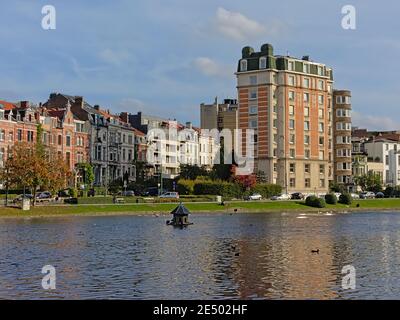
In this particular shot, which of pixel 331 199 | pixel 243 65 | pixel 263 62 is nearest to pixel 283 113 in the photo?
pixel 263 62

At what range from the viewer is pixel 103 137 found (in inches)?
6088

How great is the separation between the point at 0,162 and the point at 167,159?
223 ft

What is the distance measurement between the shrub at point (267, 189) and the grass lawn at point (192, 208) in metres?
17.2

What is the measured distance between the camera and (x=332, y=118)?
173 meters

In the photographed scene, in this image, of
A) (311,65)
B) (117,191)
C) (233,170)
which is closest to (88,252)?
(117,191)

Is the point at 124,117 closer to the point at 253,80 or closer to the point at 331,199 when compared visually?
the point at 253,80

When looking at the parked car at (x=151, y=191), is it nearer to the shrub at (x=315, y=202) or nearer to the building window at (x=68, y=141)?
the building window at (x=68, y=141)

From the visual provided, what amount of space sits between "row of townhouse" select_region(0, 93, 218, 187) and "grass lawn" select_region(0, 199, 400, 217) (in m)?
21.6

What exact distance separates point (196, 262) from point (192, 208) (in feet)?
210

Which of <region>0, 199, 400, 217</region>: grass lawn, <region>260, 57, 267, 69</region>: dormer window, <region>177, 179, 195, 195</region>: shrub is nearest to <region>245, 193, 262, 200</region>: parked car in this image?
<region>177, 179, 195, 195</region>: shrub

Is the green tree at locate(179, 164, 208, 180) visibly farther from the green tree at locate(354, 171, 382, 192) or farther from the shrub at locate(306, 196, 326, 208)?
the green tree at locate(354, 171, 382, 192)

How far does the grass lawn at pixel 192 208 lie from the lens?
88500 mm

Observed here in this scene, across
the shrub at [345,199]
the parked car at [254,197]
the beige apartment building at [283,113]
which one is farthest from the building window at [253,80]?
the shrub at [345,199]
